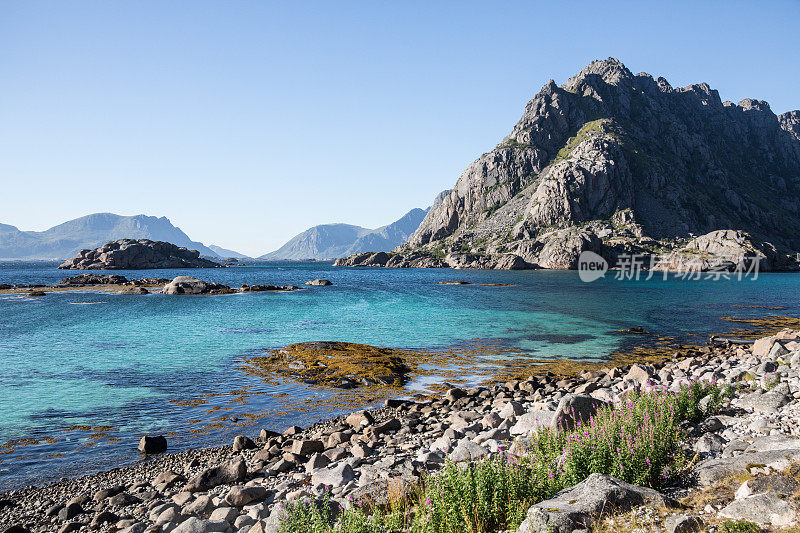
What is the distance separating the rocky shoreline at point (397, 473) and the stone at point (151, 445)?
0.72m

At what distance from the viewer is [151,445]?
17.1 meters

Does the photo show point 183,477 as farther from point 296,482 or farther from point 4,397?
point 4,397

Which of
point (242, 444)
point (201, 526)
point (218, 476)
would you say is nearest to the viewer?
point (201, 526)

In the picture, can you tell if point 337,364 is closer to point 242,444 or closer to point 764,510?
point 242,444

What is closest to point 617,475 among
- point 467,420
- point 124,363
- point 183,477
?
point 467,420

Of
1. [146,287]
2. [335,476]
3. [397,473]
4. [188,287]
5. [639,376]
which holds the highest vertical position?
[188,287]

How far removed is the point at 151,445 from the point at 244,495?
7.67 meters

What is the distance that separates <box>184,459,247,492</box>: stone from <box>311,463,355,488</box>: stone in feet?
8.43

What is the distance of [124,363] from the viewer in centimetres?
3216

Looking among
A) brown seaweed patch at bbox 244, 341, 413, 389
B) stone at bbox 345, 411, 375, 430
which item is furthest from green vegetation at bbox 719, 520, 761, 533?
brown seaweed patch at bbox 244, 341, 413, 389

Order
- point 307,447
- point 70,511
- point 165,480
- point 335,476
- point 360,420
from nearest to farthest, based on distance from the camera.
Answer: point 70,511
point 335,476
point 165,480
point 307,447
point 360,420

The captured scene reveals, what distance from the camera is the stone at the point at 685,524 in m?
6.48

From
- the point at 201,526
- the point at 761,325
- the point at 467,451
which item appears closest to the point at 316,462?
the point at 201,526

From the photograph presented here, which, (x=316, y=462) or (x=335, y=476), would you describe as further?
(x=316, y=462)
